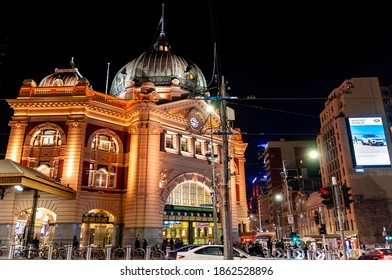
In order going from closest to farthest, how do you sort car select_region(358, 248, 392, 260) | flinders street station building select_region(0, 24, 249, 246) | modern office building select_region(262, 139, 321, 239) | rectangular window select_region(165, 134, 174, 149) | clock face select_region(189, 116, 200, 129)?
car select_region(358, 248, 392, 260) < flinders street station building select_region(0, 24, 249, 246) < rectangular window select_region(165, 134, 174, 149) < clock face select_region(189, 116, 200, 129) < modern office building select_region(262, 139, 321, 239)

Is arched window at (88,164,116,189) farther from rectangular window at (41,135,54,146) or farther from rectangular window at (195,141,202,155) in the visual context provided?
rectangular window at (195,141,202,155)

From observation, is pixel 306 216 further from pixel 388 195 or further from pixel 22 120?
pixel 22 120

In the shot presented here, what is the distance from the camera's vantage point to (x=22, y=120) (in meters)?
34.4

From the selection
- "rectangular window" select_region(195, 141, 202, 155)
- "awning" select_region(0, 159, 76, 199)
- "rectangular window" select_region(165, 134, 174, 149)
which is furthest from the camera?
"rectangular window" select_region(195, 141, 202, 155)

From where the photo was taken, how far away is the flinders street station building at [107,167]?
104ft

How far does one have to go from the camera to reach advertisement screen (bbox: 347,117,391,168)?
58.0 metres

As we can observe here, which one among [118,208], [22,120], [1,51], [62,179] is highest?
[1,51]

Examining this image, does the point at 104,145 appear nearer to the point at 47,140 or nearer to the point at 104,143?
the point at 104,143

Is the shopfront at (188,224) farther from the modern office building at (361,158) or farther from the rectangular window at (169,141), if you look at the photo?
the modern office building at (361,158)

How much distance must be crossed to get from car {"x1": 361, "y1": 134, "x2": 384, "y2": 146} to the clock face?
3518 cm

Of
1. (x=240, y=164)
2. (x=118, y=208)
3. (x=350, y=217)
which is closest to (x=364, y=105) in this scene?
(x=350, y=217)

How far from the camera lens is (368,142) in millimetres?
58344

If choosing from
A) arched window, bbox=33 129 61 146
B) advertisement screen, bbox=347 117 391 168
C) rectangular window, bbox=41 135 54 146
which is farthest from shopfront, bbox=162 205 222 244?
advertisement screen, bbox=347 117 391 168

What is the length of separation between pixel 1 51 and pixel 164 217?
22753 mm
